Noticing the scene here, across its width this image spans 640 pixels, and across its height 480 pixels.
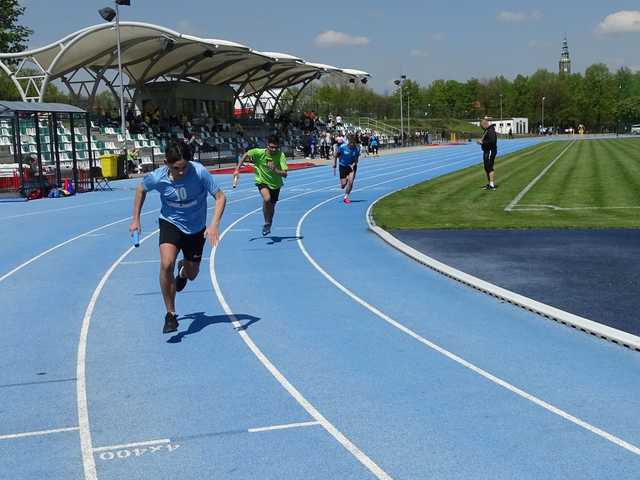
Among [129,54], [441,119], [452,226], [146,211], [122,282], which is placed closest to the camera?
[122,282]

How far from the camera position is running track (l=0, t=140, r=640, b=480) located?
4.62m

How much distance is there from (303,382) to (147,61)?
52.5m

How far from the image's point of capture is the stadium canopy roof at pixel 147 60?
43625mm

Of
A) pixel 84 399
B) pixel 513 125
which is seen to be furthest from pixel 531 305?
pixel 513 125

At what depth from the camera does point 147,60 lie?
5438 centimetres

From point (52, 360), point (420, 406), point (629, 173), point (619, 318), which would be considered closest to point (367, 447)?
point (420, 406)

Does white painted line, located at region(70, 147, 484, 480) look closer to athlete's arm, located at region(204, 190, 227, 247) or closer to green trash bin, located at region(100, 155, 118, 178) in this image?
athlete's arm, located at region(204, 190, 227, 247)

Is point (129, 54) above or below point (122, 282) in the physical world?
above

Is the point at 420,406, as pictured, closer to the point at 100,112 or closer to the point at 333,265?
the point at 333,265

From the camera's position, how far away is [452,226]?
595 inches

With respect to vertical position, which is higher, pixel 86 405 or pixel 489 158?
pixel 489 158

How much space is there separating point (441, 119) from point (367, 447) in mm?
139595

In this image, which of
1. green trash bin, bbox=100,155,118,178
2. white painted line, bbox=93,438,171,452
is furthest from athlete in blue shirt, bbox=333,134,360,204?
green trash bin, bbox=100,155,118,178

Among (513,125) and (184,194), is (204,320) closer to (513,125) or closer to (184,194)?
(184,194)
